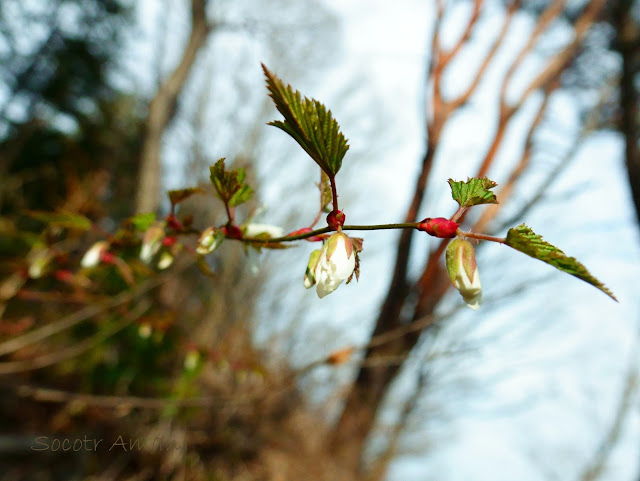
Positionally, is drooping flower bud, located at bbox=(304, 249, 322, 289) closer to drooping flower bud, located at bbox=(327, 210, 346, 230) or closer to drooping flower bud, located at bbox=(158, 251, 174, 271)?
drooping flower bud, located at bbox=(327, 210, 346, 230)

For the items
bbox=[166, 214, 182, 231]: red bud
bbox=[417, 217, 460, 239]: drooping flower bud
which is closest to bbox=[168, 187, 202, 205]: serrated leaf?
bbox=[166, 214, 182, 231]: red bud

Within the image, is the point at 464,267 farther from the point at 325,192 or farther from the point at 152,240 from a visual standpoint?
the point at 152,240

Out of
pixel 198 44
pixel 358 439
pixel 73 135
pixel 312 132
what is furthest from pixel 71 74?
pixel 312 132

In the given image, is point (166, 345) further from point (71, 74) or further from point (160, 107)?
point (71, 74)

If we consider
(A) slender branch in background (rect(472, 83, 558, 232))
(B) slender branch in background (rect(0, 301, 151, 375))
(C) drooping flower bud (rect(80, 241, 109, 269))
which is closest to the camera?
(C) drooping flower bud (rect(80, 241, 109, 269))

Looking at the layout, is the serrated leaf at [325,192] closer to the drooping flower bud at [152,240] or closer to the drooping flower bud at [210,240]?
the drooping flower bud at [210,240]

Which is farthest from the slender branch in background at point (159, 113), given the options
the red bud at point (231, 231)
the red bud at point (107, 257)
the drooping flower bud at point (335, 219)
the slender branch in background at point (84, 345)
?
the drooping flower bud at point (335, 219)

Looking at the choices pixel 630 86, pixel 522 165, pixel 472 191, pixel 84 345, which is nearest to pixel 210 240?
pixel 472 191
